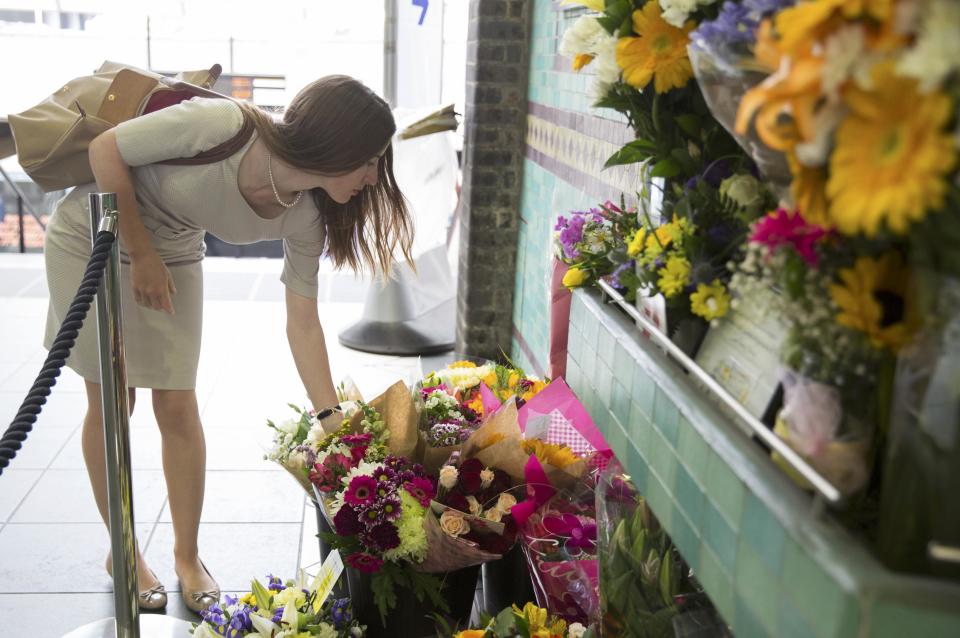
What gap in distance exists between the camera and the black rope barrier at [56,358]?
1505mm

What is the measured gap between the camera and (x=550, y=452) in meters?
1.97

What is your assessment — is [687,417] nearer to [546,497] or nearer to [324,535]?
[546,497]

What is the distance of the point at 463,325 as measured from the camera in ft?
15.6

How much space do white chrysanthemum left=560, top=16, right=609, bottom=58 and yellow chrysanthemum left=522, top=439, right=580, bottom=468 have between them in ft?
3.07

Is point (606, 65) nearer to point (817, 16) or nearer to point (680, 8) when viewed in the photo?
point (680, 8)

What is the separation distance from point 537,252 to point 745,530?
10.5 ft

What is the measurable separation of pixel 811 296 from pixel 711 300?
22cm

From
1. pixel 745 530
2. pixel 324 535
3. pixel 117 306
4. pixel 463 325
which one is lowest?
pixel 463 325

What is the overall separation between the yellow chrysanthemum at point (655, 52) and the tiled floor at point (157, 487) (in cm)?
135

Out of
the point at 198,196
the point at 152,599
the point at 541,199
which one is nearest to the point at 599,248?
the point at 198,196

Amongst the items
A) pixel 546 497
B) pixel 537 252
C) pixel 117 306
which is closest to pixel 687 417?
pixel 546 497

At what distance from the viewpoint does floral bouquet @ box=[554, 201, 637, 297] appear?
1.31 m

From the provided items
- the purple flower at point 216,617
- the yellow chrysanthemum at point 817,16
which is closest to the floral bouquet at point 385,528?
the purple flower at point 216,617

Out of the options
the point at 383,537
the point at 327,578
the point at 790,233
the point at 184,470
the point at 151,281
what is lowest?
the point at 184,470
